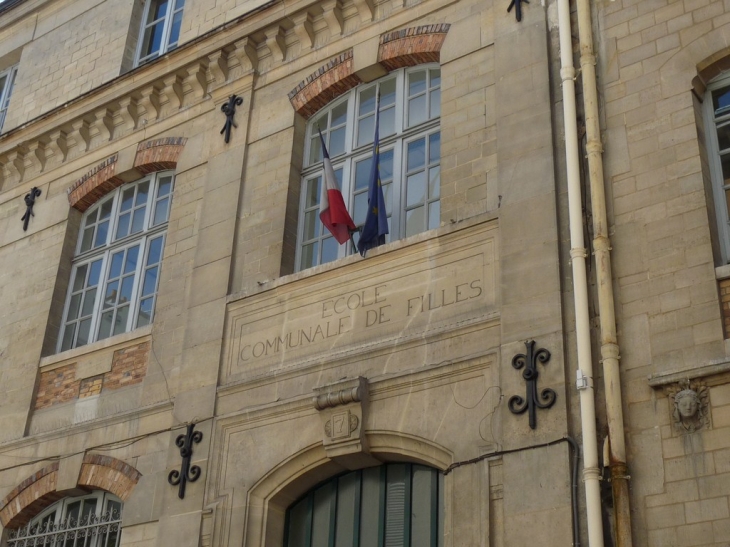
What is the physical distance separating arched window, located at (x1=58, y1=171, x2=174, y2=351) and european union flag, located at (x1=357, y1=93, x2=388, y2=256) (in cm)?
292

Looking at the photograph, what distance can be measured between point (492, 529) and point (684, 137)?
3289 mm

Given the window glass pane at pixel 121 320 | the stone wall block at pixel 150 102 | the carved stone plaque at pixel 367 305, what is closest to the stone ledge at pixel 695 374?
the carved stone plaque at pixel 367 305

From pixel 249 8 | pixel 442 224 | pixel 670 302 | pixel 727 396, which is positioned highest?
pixel 249 8

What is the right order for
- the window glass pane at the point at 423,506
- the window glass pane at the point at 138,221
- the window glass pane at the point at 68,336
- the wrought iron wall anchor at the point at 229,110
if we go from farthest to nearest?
the window glass pane at the point at 138,221 → the window glass pane at the point at 68,336 → the wrought iron wall anchor at the point at 229,110 → the window glass pane at the point at 423,506

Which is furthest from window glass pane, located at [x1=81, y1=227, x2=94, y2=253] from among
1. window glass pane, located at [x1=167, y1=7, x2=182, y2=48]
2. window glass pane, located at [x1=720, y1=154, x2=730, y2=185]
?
window glass pane, located at [x1=720, y1=154, x2=730, y2=185]

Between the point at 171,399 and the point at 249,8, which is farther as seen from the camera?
the point at 249,8

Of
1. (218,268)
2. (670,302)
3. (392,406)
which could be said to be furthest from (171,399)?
(670,302)

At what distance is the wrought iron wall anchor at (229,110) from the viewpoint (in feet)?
38.0

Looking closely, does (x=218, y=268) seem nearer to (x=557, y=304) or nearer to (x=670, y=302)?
(x=557, y=304)

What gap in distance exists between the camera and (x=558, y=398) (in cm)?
780

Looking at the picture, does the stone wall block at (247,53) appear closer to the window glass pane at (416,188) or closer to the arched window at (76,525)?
the window glass pane at (416,188)

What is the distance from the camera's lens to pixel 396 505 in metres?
8.77

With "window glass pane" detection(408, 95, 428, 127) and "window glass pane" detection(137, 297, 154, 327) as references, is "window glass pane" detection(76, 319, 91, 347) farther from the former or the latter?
"window glass pane" detection(408, 95, 428, 127)

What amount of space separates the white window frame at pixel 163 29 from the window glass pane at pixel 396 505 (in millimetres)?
7000
